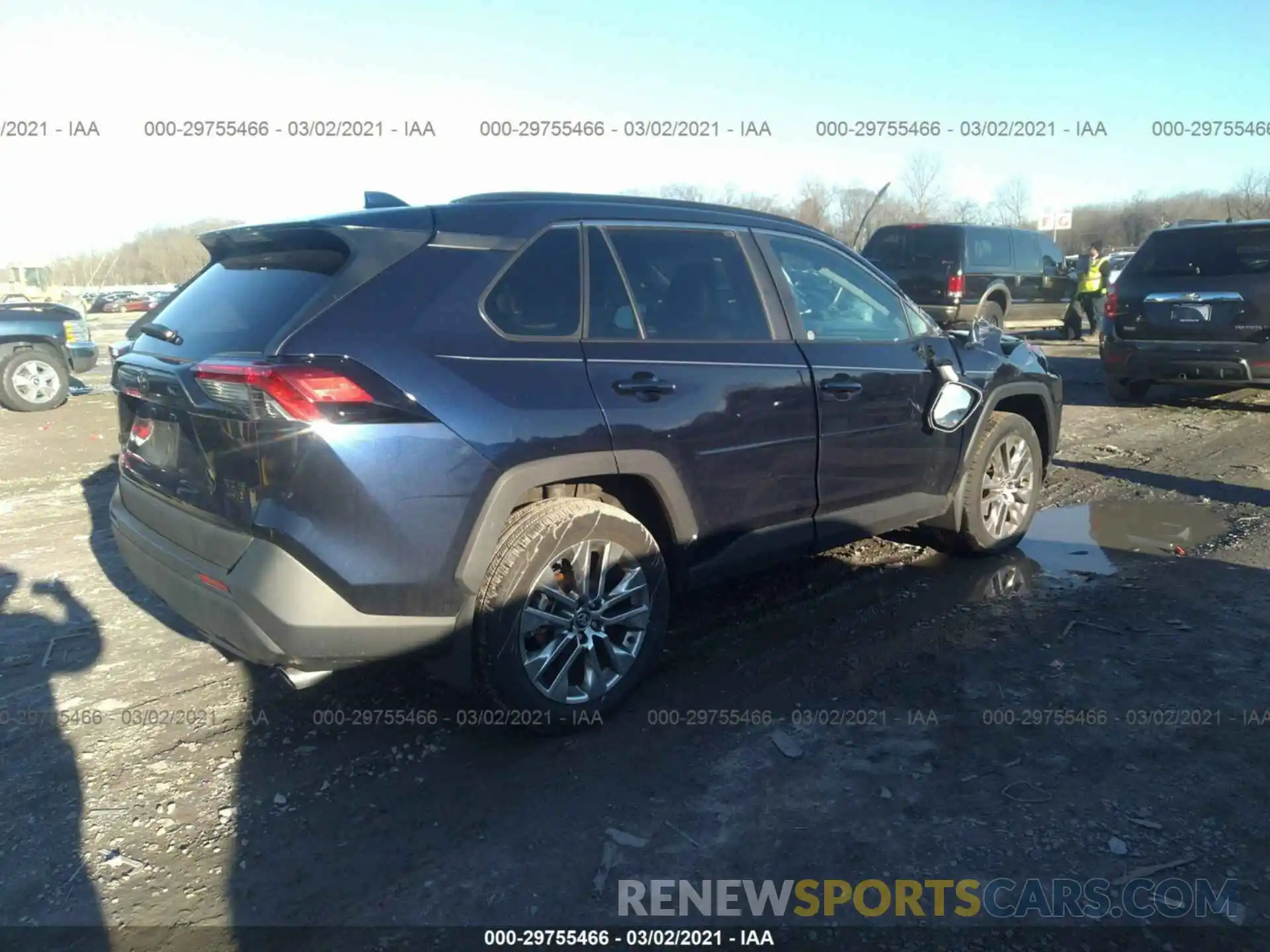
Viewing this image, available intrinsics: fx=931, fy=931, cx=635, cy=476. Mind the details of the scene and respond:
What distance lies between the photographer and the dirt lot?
2.67 metres

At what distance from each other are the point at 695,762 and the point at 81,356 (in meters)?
10.5

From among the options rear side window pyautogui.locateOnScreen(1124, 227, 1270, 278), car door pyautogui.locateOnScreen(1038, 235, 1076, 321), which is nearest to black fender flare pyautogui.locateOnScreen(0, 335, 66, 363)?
rear side window pyautogui.locateOnScreen(1124, 227, 1270, 278)

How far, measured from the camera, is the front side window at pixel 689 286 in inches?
143

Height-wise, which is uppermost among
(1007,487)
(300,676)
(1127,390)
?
(1127,390)

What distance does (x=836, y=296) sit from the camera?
14.4 ft

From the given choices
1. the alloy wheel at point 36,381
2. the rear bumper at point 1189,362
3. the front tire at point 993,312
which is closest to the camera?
the rear bumper at point 1189,362

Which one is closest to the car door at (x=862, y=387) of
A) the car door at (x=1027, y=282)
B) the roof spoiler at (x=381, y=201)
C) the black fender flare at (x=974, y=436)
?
the black fender flare at (x=974, y=436)

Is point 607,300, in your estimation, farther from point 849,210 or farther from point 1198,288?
point 849,210

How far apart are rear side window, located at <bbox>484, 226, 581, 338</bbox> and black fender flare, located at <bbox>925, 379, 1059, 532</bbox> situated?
247cm

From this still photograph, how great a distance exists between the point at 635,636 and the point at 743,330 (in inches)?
52.7

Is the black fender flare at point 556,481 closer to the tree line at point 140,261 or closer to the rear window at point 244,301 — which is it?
the rear window at point 244,301

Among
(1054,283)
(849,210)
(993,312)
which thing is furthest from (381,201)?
(849,210)

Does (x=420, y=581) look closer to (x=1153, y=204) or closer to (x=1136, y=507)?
(x=1136, y=507)
